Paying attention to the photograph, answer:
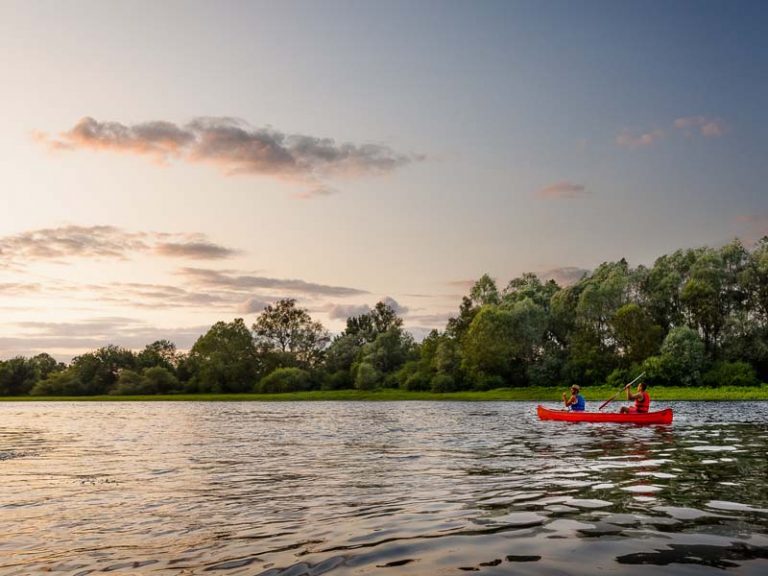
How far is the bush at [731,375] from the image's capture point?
81000 millimetres

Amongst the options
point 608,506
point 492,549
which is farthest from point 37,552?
point 608,506

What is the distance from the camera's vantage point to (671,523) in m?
10.7

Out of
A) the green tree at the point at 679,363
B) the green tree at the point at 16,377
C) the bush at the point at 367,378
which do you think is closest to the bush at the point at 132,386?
the green tree at the point at 16,377

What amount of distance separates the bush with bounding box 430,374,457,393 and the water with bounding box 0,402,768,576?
79.1m

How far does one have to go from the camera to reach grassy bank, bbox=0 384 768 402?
2899 inches

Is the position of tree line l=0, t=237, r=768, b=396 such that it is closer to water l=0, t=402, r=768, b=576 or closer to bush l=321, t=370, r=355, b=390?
Result: bush l=321, t=370, r=355, b=390

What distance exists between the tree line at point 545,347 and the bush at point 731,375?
0.58 feet

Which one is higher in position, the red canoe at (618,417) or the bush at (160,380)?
the bush at (160,380)

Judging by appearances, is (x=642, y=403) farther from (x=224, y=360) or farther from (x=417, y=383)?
(x=224, y=360)

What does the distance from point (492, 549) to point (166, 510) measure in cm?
734

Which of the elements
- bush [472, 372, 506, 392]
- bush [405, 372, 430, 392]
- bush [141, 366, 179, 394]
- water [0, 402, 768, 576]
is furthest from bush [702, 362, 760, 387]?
bush [141, 366, 179, 394]

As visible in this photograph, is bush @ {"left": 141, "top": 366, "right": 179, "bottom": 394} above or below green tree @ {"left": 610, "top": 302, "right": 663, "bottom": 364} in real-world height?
below

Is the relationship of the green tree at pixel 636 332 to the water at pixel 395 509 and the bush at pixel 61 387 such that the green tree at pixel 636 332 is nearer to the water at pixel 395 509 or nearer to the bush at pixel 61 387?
the water at pixel 395 509

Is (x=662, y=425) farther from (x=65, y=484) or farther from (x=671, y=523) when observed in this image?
(x=65, y=484)
